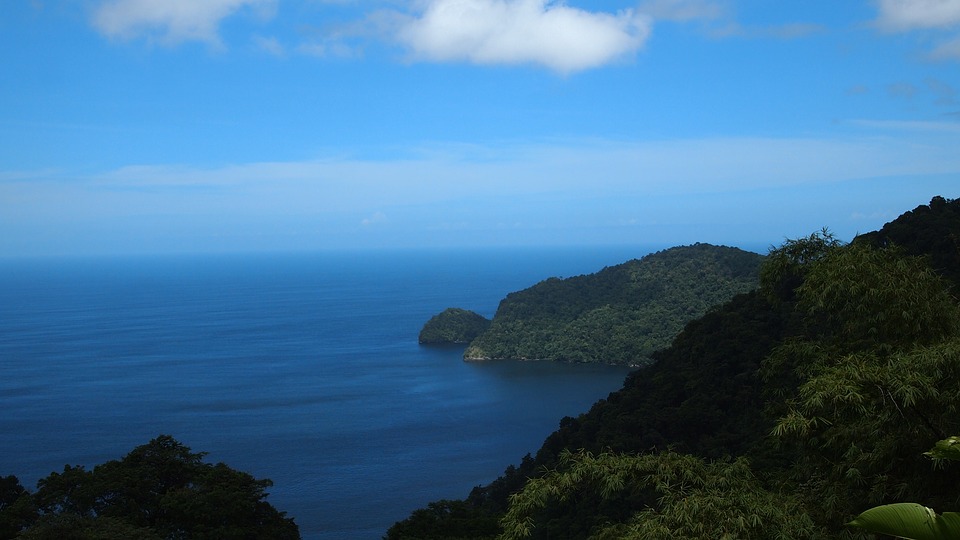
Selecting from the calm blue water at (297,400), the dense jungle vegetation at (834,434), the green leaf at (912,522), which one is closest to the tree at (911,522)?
the green leaf at (912,522)

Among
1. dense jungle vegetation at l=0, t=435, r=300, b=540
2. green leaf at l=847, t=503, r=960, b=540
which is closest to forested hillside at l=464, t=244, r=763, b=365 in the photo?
dense jungle vegetation at l=0, t=435, r=300, b=540

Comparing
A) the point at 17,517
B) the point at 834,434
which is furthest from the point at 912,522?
the point at 17,517

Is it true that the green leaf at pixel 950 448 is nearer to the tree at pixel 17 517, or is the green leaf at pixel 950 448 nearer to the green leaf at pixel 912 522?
the green leaf at pixel 912 522

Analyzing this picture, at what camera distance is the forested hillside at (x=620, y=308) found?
60531mm

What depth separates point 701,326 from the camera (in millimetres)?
27703

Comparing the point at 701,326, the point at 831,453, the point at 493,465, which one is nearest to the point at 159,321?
the point at 493,465

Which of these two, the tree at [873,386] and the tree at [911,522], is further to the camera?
the tree at [873,386]

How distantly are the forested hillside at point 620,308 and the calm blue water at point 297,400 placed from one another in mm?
2800

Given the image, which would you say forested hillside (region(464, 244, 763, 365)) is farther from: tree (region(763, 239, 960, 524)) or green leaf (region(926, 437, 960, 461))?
green leaf (region(926, 437, 960, 461))

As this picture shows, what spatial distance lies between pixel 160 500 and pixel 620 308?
178 ft

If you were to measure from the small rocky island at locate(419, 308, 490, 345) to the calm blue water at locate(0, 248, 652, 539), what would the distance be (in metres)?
3.13

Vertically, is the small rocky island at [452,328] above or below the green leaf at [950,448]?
below

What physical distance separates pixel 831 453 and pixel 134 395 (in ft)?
159

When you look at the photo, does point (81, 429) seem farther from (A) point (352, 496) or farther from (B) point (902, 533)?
(B) point (902, 533)
